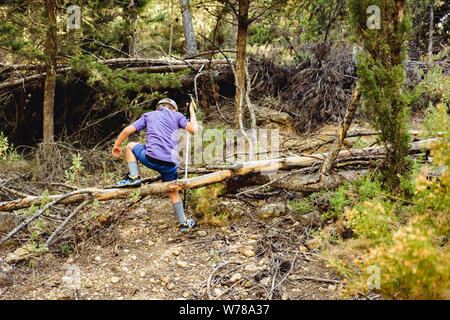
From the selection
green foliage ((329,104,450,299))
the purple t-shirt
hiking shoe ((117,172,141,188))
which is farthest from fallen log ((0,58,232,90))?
green foliage ((329,104,450,299))

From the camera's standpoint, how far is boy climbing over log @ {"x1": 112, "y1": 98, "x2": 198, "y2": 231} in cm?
423

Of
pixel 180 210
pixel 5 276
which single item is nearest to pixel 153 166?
pixel 180 210

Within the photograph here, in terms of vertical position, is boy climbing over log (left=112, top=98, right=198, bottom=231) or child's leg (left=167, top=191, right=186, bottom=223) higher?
boy climbing over log (left=112, top=98, right=198, bottom=231)

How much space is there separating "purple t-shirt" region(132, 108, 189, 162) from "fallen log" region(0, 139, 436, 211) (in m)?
0.41

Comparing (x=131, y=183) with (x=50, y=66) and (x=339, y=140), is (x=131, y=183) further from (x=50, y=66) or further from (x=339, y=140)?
(x=50, y=66)

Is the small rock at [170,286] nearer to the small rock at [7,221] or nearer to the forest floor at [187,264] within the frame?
the forest floor at [187,264]

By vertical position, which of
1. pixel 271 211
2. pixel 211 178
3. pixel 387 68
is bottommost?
pixel 271 211

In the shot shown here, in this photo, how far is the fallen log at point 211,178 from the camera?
413 centimetres

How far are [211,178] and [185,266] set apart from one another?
132 centimetres

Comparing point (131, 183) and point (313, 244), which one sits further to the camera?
point (131, 183)

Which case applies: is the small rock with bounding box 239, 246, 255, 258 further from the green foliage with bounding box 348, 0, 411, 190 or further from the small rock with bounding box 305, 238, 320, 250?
the green foliage with bounding box 348, 0, 411, 190

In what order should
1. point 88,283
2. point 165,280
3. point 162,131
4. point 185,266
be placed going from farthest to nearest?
point 162,131 → point 185,266 → point 165,280 → point 88,283

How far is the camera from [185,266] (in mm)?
3637

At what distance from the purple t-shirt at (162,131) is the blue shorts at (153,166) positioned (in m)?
0.10
